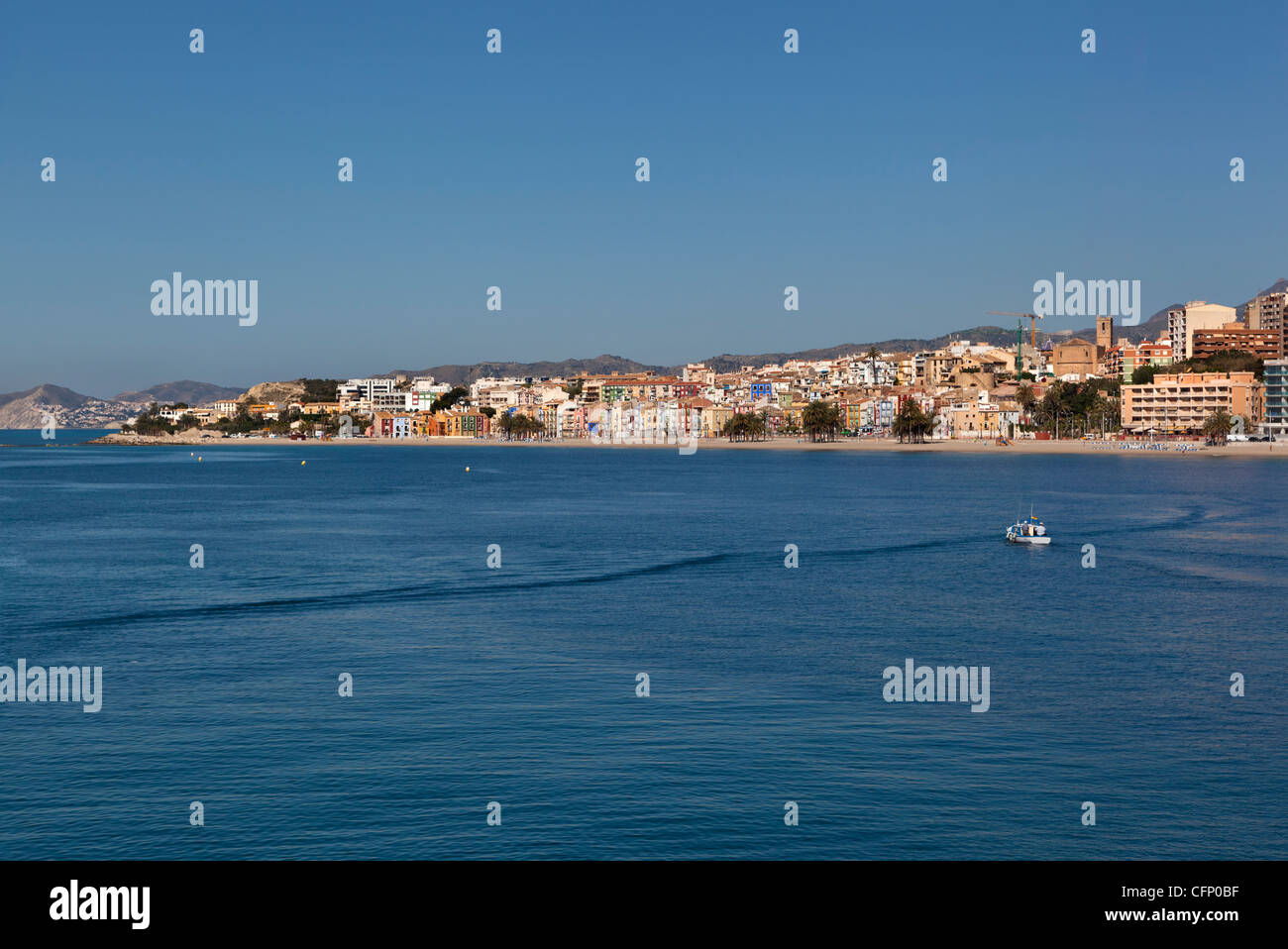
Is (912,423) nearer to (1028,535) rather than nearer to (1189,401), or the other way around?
(1189,401)

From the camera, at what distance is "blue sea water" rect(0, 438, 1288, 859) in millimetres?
13789

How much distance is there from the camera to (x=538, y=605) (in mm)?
30734

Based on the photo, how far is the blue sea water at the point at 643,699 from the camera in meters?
13.8

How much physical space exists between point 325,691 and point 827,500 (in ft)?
178

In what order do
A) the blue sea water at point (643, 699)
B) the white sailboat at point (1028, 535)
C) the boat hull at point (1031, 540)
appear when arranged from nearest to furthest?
the blue sea water at point (643, 699) < the boat hull at point (1031, 540) < the white sailboat at point (1028, 535)

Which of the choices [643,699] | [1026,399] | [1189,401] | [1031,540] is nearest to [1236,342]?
[1026,399]

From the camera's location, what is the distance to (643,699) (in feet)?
65.2
